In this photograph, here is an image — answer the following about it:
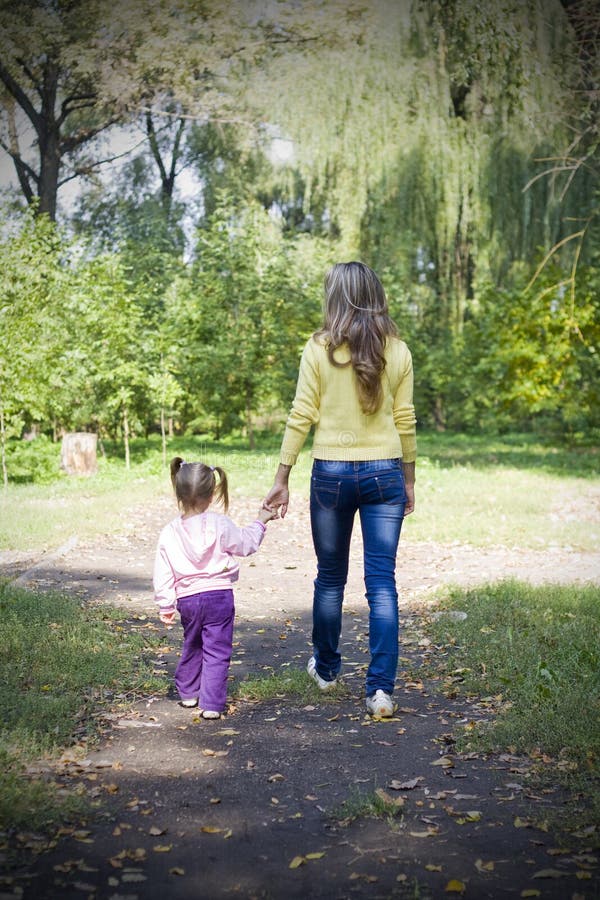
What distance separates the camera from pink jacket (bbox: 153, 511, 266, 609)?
175 inches

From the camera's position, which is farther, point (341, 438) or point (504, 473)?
point (504, 473)

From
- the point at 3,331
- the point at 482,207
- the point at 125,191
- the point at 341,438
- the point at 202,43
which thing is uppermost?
the point at 202,43

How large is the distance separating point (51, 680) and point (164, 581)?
2.85ft

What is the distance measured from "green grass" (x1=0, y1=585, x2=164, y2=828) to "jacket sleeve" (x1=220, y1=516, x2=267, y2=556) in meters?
0.99

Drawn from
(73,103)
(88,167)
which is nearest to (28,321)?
(73,103)

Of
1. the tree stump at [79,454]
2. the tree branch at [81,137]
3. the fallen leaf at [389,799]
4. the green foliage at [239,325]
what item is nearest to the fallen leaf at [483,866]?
Answer: the fallen leaf at [389,799]

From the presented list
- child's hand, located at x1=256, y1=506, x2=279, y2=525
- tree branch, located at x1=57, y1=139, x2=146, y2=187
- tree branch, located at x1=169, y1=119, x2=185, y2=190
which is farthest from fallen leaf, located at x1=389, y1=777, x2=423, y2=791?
tree branch, located at x1=169, y1=119, x2=185, y2=190

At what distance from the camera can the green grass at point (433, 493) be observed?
9.99 m

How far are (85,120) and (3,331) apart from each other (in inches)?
401

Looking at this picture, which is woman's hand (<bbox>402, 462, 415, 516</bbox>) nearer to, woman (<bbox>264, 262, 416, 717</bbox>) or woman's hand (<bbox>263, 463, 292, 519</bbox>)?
woman (<bbox>264, 262, 416, 717</bbox>)

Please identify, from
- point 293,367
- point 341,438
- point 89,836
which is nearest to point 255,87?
point 293,367

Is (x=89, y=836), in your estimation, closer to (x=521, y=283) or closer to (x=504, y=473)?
(x=504, y=473)

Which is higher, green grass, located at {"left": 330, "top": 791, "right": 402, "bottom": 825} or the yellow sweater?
the yellow sweater

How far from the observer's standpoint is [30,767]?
3.70 metres
